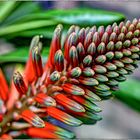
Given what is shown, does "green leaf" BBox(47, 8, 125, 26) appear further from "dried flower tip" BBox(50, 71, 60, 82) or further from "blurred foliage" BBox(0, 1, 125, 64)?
"dried flower tip" BBox(50, 71, 60, 82)

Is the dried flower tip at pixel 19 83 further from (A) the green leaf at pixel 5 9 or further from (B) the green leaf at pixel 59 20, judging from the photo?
(A) the green leaf at pixel 5 9

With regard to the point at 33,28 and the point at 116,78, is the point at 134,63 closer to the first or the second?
the point at 116,78

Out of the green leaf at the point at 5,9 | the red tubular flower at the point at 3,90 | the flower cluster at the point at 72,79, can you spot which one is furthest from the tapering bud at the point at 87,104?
the green leaf at the point at 5,9

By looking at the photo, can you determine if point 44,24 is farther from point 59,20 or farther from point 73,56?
point 73,56

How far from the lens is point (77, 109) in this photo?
1.64ft

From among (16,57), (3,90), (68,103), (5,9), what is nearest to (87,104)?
(68,103)

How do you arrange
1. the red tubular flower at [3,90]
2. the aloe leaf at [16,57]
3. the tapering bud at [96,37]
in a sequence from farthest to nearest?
1. the aloe leaf at [16,57]
2. the red tubular flower at [3,90]
3. the tapering bud at [96,37]

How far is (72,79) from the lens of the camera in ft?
1.66

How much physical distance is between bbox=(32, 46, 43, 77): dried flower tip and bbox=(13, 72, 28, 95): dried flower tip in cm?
3

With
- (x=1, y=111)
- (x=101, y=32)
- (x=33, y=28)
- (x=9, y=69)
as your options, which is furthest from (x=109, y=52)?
(x=9, y=69)

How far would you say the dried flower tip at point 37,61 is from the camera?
0.52 m

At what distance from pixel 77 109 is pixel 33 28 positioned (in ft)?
0.93

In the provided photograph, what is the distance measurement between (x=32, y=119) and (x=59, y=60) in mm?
81

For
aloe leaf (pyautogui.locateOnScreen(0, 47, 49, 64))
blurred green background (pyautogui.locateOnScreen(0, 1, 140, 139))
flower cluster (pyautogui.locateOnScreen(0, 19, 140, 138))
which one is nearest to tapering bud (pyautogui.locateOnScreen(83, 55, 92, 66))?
flower cluster (pyautogui.locateOnScreen(0, 19, 140, 138))
